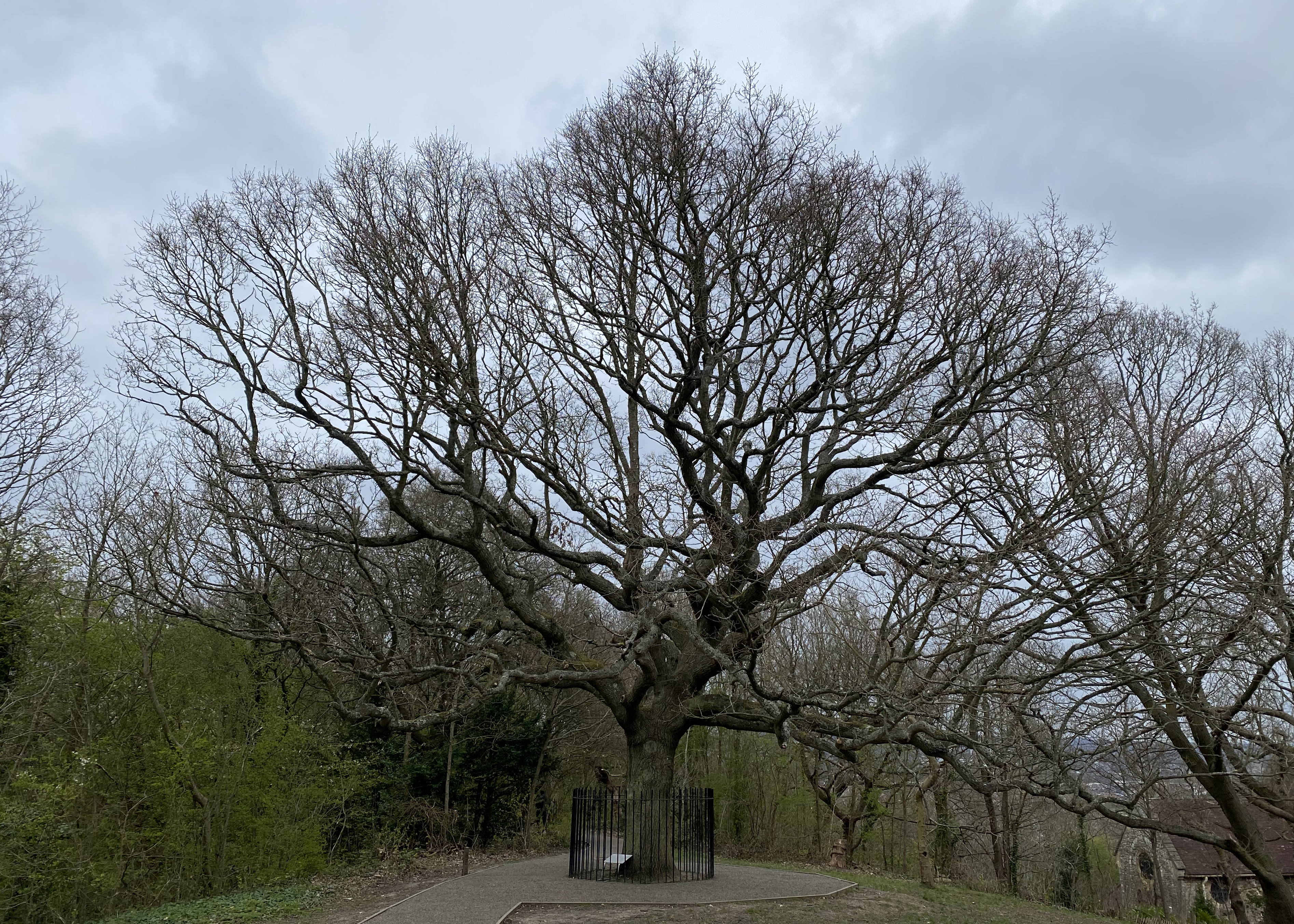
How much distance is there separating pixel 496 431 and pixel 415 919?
659cm

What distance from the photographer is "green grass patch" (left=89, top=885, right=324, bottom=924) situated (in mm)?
10352

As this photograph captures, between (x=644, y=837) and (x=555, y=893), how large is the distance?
168cm

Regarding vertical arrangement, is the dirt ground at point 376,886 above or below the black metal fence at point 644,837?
below

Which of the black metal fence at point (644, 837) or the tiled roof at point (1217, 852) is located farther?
the tiled roof at point (1217, 852)

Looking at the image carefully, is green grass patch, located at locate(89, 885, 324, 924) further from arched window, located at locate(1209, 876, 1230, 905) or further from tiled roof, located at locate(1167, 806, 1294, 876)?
arched window, located at locate(1209, 876, 1230, 905)

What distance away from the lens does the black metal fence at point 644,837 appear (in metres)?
13.4

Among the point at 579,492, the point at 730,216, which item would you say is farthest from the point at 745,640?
the point at 730,216

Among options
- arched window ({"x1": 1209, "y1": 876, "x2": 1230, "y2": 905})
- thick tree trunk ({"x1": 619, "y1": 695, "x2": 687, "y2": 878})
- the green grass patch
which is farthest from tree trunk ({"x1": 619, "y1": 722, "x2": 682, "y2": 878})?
arched window ({"x1": 1209, "y1": 876, "x2": 1230, "y2": 905})

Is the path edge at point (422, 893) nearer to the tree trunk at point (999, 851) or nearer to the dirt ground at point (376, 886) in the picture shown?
the dirt ground at point (376, 886)

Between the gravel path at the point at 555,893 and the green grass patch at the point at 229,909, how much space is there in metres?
1.47

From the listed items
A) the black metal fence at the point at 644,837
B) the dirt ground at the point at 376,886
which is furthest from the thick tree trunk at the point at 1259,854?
the dirt ground at the point at 376,886

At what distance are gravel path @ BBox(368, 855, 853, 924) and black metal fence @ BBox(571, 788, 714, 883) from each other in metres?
0.34

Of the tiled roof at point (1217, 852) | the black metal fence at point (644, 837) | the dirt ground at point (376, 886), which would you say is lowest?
the tiled roof at point (1217, 852)

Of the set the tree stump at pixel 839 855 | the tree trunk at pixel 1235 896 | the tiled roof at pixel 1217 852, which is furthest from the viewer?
the tiled roof at pixel 1217 852
